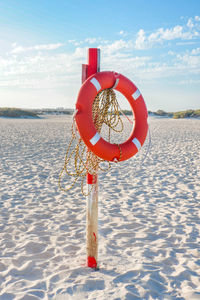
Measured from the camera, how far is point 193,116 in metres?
37.8

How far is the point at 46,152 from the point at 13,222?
5.14 metres

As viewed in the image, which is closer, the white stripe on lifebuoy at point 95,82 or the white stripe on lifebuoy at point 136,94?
the white stripe on lifebuoy at point 95,82

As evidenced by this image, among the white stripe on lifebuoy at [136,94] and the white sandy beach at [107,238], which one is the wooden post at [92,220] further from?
the white stripe on lifebuoy at [136,94]

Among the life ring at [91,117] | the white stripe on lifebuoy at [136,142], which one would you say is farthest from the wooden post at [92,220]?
the white stripe on lifebuoy at [136,142]

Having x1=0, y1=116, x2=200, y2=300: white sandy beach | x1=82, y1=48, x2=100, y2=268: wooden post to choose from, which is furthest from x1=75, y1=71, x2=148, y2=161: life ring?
x1=0, y1=116, x2=200, y2=300: white sandy beach

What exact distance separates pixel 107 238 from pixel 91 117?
145 centimetres

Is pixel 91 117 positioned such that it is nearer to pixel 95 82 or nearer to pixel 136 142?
pixel 95 82

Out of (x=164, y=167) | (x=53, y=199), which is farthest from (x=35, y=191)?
(x=164, y=167)

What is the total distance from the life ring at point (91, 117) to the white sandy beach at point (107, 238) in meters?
Answer: 1.01

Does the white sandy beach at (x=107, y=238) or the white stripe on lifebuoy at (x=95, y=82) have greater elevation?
the white stripe on lifebuoy at (x=95, y=82)

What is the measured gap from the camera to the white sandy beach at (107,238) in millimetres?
2330

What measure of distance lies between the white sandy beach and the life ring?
3.33ft

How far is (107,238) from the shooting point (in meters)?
3.21

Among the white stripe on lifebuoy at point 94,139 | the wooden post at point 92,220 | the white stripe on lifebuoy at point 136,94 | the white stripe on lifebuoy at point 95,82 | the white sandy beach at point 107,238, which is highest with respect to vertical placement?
the white stripe on lifebuoy at point 95,82
